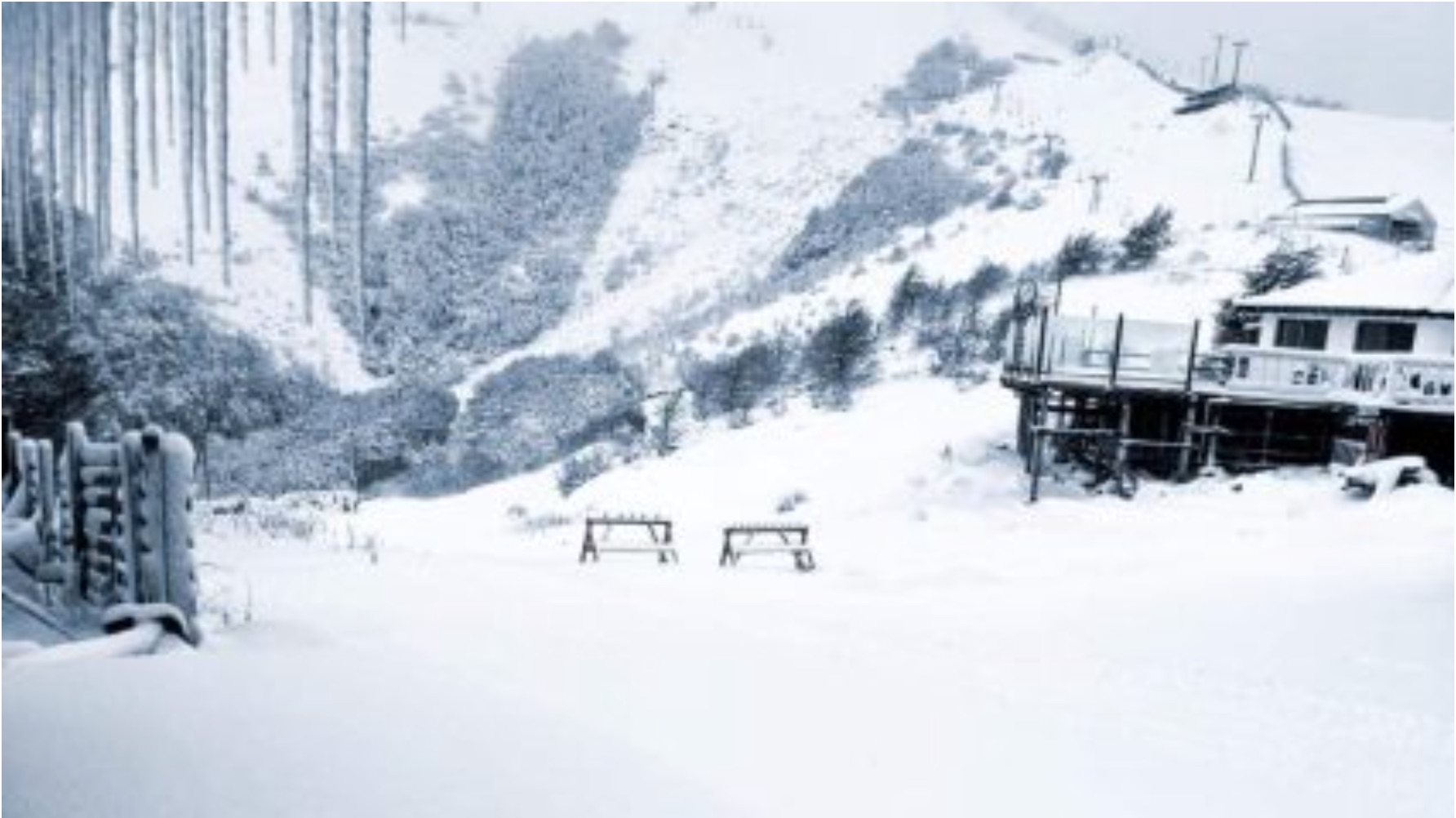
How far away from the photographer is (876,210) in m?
68.9

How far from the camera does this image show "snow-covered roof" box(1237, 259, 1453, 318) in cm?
2603

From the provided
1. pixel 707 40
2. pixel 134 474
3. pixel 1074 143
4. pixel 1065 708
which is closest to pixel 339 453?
pixel 134 474

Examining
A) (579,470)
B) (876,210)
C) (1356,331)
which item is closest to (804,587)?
(1356,331)

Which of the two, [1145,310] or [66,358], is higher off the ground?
[1145,310]

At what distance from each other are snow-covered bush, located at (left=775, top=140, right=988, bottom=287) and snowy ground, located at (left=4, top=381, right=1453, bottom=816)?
151ft

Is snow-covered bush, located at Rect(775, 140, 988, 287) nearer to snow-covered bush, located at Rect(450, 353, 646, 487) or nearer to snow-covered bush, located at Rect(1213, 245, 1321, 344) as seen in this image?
snow-covered bush, located at Rect(450, 353, 646, 487)

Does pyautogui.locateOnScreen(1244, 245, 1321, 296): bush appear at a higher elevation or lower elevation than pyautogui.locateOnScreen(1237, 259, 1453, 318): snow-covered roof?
higher

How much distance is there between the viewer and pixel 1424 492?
19.7 meters

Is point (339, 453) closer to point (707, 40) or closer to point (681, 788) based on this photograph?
point (681, 788)

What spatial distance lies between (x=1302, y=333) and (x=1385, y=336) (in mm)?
2141

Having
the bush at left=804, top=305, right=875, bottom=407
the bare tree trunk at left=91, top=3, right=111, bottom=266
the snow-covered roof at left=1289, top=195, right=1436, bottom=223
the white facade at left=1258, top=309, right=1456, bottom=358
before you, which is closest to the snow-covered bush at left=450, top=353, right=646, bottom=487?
the bush at left=804, top=305, right=875, bottom=407

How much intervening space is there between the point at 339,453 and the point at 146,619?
42.3 m

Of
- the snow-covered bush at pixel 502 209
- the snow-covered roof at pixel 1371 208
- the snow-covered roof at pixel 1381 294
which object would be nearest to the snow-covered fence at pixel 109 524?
the snow-covered roof at pixel 1381 294

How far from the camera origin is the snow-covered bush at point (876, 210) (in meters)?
65.1
